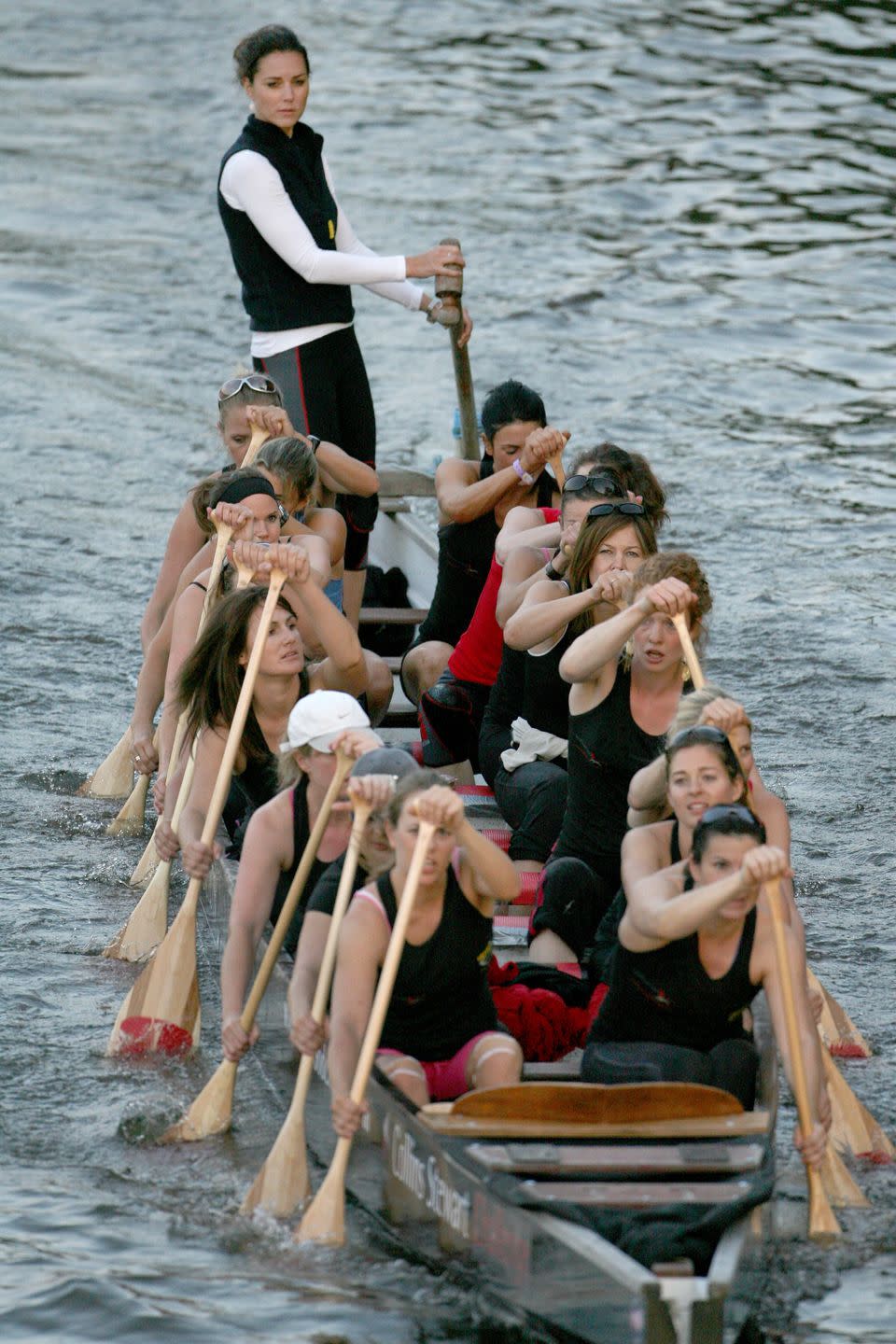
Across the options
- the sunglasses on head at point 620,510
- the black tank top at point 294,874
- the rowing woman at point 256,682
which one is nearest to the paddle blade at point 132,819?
the rowing woman at point 256,682

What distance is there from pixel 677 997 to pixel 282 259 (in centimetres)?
389

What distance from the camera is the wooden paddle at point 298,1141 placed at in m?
5.30

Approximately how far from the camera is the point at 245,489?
682 centimetres

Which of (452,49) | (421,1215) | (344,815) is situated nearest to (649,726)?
(344,815)

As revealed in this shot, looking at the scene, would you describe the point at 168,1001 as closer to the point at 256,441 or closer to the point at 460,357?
the point at 256,441

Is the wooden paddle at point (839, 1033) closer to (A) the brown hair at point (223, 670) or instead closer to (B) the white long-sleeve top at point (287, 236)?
(A) the brown hair at point (223, 670)

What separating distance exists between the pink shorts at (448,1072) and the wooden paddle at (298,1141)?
0.24 m

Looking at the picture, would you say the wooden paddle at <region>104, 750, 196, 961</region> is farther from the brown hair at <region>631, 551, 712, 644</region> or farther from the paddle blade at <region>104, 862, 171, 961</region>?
the brown hair at <region>631, 551, 712, 644</region>

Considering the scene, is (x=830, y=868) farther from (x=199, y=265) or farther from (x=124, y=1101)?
(x=199, y=265)

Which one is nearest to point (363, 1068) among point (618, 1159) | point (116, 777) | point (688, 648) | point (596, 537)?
point (618, 1159)

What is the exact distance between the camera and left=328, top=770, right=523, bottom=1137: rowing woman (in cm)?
500

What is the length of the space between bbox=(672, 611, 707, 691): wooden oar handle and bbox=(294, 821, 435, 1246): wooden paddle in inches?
43.6

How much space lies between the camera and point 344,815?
18.8 feet

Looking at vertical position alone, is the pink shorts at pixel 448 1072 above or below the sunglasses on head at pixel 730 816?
below
